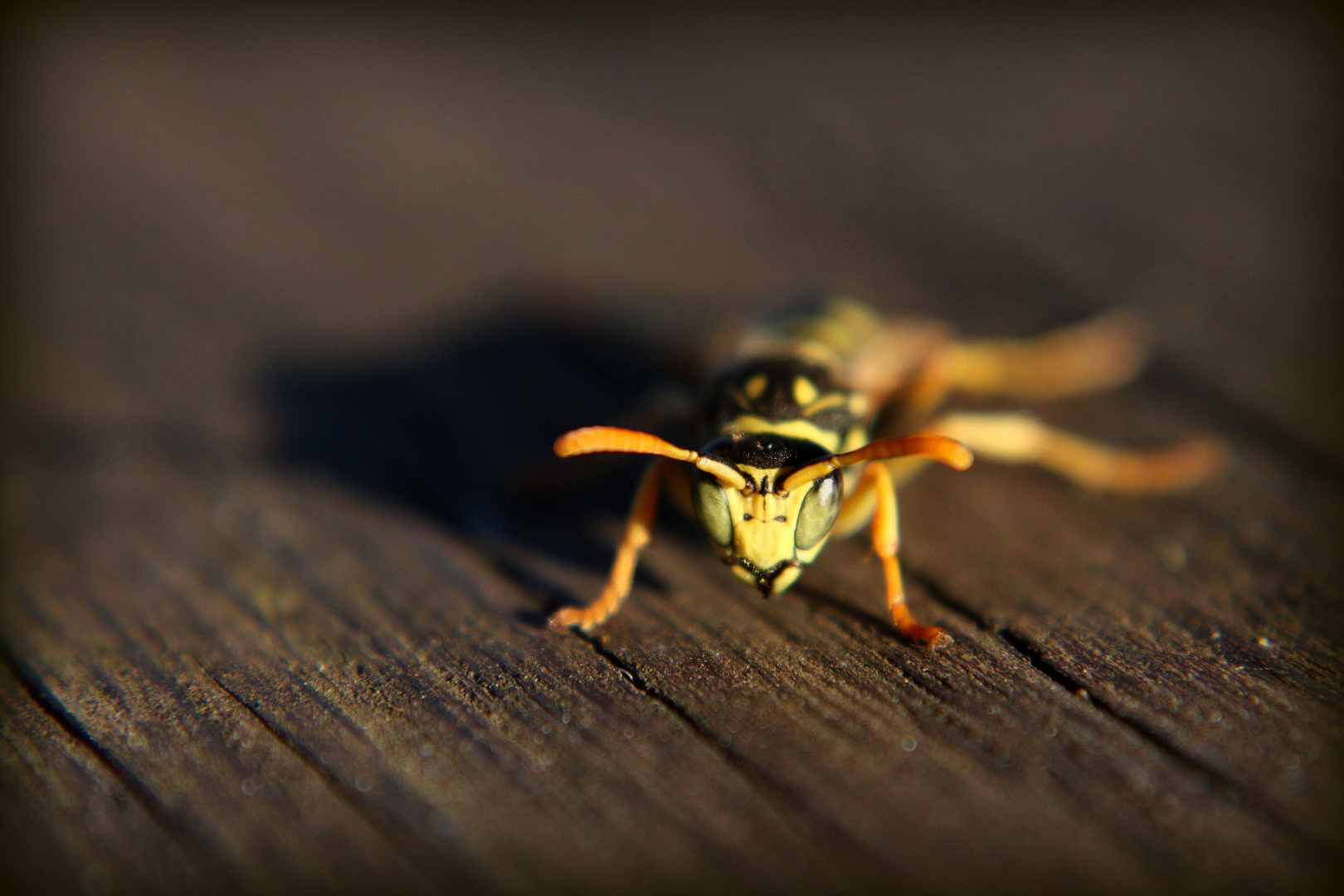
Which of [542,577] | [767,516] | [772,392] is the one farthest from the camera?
[772,392]

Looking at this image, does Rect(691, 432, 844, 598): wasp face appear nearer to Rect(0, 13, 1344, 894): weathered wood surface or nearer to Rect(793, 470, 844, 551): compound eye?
Rect(793, 470, 844, 551): compound eye

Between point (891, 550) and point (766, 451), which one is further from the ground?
point (766, 451)

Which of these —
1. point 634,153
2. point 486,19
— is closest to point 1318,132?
point 634,153

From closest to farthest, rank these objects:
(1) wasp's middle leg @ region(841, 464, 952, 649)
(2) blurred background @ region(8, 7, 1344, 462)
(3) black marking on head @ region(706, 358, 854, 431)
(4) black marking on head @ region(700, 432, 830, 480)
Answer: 1. (1) wasp's middle leg @ region(841, 464, 952, 649)
2. (4) black marking on head @ region(700, 432, 830, 480)
3. (3) black marking on head @ region(706, 358, 854, 431)
4. (2) blurred background @ region(8, 7, 1344, 462)

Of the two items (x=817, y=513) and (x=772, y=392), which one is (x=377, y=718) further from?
(x=772, y=392)

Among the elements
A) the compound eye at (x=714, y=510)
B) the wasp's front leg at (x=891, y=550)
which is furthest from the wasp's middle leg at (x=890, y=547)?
the compound eye at (x=714, y=510)

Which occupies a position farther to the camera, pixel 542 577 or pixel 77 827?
pixel 542 577

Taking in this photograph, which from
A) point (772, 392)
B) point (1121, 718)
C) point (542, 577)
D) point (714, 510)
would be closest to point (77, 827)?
point (542, 577)

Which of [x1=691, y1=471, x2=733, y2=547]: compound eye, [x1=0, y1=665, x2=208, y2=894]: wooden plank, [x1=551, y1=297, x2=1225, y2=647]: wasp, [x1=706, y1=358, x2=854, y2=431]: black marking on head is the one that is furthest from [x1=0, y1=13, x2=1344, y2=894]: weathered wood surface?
[x1=706, y1=358, x2=854, y2=431]: black marking on head
